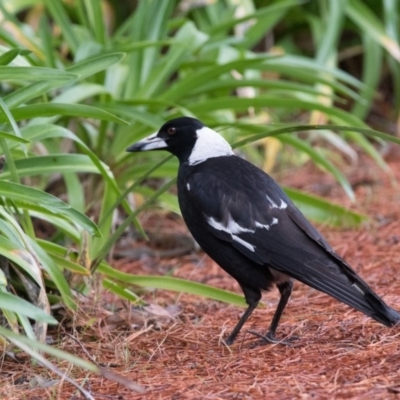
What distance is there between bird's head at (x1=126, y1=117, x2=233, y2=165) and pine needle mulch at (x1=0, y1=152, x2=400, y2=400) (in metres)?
0.61

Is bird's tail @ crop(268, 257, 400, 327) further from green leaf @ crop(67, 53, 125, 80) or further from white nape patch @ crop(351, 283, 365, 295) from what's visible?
green leaf @ crop(67, 53, 125, 80)

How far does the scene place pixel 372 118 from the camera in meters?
6.81

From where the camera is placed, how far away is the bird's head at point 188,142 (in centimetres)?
335

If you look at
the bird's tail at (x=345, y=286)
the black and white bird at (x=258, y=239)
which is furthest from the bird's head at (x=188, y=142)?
the bird's tail at (x=345, y=286)

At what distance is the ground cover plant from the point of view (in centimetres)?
290

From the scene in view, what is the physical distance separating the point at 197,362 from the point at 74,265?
0.65 meters

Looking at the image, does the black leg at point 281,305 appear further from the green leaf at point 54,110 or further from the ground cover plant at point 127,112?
the green leaf at point 54,110

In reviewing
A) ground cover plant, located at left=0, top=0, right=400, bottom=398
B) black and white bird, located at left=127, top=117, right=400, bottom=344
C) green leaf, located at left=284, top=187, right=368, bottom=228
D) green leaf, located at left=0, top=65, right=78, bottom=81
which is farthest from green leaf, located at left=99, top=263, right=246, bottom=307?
green leaf, located at left=284, top=187, right=368, bottom=228

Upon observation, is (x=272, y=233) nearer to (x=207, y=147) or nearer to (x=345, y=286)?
(x=345, y=286)

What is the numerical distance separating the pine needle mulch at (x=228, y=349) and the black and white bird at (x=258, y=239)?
139 mm

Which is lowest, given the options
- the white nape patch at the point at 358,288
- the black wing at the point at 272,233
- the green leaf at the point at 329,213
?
the green leaf at the point at 329,213

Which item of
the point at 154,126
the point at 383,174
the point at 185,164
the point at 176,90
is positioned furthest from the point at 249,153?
the point at 185,164

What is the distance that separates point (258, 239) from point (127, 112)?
1188mm

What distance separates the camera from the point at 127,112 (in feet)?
12.6
